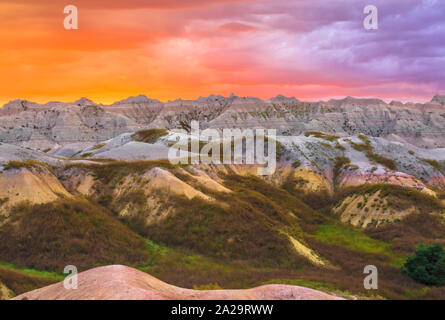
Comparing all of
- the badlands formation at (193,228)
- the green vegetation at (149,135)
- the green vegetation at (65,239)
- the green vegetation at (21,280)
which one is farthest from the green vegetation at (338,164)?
the green vegetation at (21,280)

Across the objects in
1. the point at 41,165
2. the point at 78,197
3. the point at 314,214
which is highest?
the point at 41,165

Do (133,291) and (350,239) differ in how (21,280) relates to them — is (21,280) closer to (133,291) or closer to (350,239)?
(133,291)
